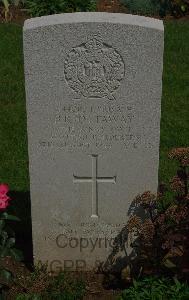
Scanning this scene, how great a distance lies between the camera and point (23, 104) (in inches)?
319

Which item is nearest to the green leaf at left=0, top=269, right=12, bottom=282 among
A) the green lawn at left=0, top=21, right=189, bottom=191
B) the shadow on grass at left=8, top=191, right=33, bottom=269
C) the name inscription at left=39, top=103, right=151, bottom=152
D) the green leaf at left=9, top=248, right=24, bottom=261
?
the green leaf at left=9, top=248, right=24, bottom=261

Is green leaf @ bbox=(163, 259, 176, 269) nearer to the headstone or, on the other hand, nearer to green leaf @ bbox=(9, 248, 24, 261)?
the headstone

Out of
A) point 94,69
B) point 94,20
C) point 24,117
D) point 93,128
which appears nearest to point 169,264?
point 93,128

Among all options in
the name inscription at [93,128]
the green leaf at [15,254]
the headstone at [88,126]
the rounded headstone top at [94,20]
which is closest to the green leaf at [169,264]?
the headstone at [88,126]

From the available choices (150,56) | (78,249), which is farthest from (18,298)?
(150,56)

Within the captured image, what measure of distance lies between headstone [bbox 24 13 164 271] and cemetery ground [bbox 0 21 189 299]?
44cm

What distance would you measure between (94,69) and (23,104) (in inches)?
147

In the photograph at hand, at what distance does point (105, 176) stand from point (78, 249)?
666mm

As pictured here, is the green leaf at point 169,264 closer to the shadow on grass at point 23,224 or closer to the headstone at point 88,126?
the headstone at point 88,126

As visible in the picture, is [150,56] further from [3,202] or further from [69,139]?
[3,202]

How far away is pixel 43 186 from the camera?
483cm

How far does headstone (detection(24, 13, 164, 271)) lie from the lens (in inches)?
173

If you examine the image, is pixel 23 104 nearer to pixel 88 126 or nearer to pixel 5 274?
pixel 88 126

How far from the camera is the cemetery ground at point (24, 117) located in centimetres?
581
